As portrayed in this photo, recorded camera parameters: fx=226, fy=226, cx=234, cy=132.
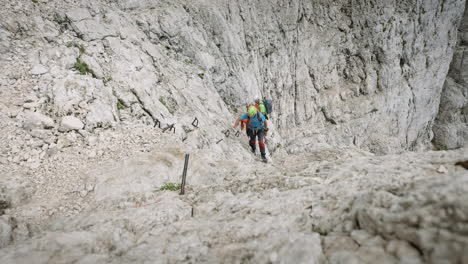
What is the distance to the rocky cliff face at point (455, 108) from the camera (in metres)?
33.4

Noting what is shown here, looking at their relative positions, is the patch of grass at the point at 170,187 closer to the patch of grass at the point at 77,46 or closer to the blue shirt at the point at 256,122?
the blue shirt at the point at 256,122

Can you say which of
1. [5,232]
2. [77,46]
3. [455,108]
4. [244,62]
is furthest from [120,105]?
[455,108]

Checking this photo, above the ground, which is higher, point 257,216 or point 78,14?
point 78,14

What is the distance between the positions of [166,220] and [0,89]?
28.2ft

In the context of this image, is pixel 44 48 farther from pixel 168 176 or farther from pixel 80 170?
pixel 168 176

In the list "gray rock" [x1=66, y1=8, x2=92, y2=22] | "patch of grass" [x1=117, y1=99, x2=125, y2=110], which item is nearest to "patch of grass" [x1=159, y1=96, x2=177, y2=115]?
"patch of grass" [x1=117, y1=99, x2=125, y2=110]

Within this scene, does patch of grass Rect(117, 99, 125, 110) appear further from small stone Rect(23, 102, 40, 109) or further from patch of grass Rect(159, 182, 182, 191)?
patch of grass Rect(159, 182, 182, 191)

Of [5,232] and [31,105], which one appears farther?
[31,105]

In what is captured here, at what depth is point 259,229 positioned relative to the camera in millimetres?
4344

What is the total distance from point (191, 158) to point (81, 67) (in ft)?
22.5

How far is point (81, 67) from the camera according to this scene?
10.7m

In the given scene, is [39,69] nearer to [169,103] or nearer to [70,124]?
[70,124]

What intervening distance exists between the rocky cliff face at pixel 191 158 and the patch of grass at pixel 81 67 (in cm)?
7

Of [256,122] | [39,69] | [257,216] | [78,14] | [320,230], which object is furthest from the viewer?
[78,14]
